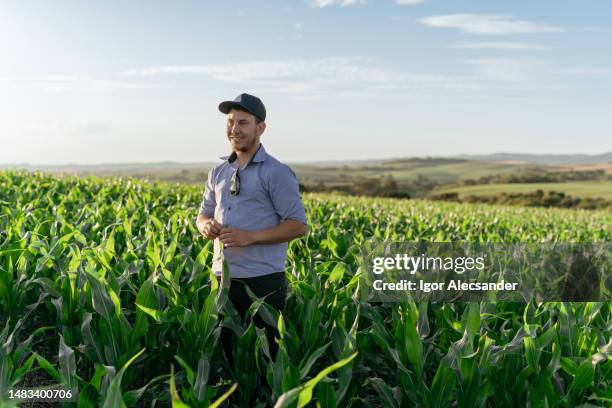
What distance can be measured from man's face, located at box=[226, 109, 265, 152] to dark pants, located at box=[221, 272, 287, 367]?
3.12ft

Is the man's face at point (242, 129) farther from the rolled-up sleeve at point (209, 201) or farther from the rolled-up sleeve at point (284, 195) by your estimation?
the rolled-up sleeve at point (209, 201)

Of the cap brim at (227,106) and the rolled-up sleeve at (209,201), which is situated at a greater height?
the cap brim at (227,106)

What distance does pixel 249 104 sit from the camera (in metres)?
4.13

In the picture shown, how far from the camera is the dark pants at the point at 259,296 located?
14.3 feet

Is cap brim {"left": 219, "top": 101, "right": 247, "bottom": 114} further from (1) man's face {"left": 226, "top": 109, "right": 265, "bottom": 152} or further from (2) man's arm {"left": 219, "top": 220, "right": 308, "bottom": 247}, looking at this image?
(2) man's arm {"left": 219, "top": 220, "right": 308, "bottom": 247}

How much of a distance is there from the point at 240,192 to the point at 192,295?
829mm

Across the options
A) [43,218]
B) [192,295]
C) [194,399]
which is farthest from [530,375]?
[43,218]

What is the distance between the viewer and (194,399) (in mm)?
2885

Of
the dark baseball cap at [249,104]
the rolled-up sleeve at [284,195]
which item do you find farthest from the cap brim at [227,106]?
the rolled-up sleeve at [284,195]

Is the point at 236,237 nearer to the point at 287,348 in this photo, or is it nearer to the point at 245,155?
the point at 245,155

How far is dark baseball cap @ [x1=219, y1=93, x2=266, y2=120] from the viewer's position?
411 cm

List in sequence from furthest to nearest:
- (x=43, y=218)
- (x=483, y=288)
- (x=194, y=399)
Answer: (x=43, y=218)
(x=483, y=288)
(x=194, y=399)

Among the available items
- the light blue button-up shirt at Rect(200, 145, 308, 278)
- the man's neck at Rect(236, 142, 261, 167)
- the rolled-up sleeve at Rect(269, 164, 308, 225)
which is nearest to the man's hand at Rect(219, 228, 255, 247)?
the light blue button-up shirt at Rect(200, 145, 308, 278)

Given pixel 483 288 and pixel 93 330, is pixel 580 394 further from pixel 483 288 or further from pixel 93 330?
pixel 93 330
